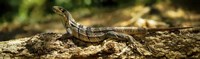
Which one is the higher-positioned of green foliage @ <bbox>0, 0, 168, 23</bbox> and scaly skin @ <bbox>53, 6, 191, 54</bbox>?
green foliage @ <bbox>0, 0, 168, 23</bbox>

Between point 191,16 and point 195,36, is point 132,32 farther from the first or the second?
point 191,16

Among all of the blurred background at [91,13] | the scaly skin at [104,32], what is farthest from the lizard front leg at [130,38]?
the blurred background at [91,13]

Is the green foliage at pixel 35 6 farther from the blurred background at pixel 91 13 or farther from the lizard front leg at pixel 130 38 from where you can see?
the lizard front leg at pixel 130 38

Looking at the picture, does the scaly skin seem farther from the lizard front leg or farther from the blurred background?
the blurred background

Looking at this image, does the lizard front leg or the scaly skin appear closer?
the lizard front leg

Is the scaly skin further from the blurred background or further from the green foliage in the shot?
the green foliage

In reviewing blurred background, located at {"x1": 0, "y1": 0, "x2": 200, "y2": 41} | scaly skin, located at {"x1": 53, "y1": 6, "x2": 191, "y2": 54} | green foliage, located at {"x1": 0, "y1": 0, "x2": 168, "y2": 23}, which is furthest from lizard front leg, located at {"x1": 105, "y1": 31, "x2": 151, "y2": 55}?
green foliage, located at {"x1": 0, "y1": 0, "x2": 168, "y2": 23}

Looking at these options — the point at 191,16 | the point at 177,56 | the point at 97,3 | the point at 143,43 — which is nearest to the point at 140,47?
the point at 143,43

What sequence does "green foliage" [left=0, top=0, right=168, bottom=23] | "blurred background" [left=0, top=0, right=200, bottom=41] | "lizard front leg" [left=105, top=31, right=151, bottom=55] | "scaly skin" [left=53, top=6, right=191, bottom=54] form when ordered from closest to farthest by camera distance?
"lizard front leg" [left=105, top=31, right=151, bottom=55], "scaly skin" [left=53, top=6, right=191, bottom=54], "blurred background" [left=0, top=0, right=200, bottom=41], "green foliage" [left=0, top=0, right=168, bottom=23]

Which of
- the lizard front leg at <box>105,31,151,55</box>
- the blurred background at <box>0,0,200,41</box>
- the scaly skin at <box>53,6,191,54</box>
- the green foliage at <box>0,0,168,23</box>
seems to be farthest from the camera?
the green foliage at <box>0,0,168,23</box>
